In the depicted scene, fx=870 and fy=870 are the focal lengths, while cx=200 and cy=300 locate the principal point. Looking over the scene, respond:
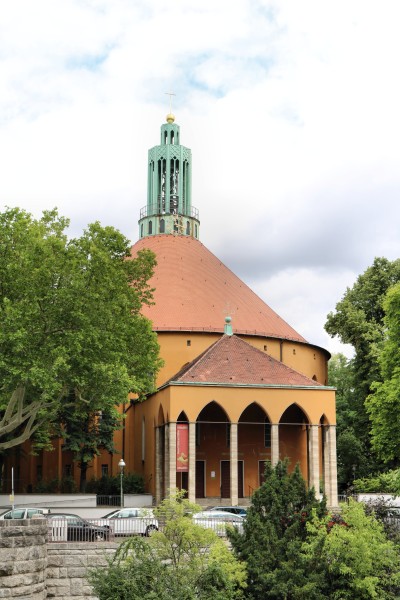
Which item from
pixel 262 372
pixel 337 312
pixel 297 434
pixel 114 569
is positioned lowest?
pixel 114 569

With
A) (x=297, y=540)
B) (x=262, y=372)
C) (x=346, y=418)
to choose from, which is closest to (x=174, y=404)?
(x=262, y=372)

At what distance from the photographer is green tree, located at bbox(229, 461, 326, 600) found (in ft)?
72.0

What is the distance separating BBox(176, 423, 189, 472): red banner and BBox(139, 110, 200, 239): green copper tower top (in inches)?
969

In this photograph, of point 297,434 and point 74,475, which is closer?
point 297,434

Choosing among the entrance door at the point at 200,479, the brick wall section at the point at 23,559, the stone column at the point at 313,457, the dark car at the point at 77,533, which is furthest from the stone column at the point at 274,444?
the brick wall section at the point at 23,559

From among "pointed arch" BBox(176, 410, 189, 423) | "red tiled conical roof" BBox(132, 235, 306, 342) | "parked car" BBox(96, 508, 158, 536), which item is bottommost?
"parked car" BBox(96, 508, 158, 536)

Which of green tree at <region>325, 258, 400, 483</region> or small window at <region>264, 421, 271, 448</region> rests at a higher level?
green tree at <region>325, 258, 400, 483</region>

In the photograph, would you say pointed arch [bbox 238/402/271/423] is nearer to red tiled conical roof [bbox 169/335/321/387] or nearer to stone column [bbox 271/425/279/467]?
red tiled conical roof [bbox 169/335/321/387]

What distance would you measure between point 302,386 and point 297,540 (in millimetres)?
24267

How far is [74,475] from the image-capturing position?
55.4m

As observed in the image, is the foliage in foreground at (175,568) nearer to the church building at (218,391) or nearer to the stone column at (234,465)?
the church building at (218,391)

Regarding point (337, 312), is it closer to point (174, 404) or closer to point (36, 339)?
point (174, 404)

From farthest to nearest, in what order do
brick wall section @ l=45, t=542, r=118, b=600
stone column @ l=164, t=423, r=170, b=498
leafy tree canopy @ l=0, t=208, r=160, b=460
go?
1. stone column @ l=164, t=423, r=170, b=498
2. leafy tree canopy @ l=0, t=208, r=160, b=460
3. brick wall section @ l=45, t=542, r=118, b=600

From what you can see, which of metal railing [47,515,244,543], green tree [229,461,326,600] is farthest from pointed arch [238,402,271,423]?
green tree [229,461,326,600]
